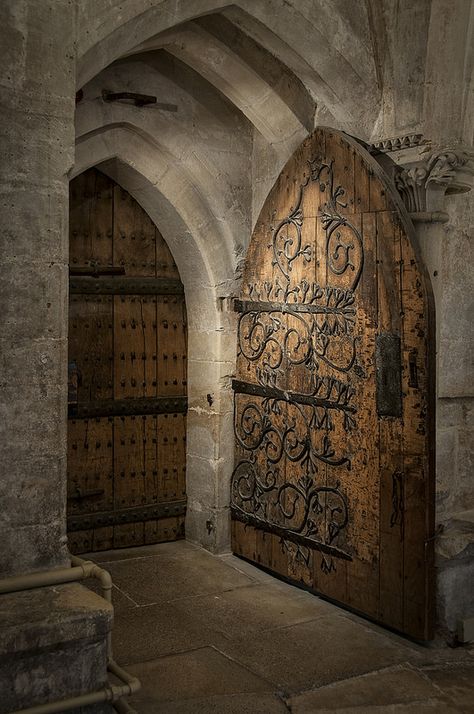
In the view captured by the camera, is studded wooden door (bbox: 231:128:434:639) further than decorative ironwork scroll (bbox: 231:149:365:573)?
No

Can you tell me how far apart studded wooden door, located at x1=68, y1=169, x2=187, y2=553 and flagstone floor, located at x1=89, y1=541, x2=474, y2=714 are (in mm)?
553

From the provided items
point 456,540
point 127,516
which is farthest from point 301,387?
point 127,516

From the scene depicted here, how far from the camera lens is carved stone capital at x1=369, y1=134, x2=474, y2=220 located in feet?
12.4

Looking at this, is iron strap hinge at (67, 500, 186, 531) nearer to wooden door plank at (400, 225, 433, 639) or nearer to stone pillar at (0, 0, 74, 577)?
wooden door plank at (400, 225, 433, 639)

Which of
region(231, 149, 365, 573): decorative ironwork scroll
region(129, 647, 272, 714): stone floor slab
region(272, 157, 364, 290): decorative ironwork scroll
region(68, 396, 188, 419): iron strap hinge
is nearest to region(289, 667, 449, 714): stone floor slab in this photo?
region(129, 647, 272, 714): stone floor slab

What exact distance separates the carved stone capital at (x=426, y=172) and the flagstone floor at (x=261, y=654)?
2002 millimetres

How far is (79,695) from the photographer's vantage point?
2.76m

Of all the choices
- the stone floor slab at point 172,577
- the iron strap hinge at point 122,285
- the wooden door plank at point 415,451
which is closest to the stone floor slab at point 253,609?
the stone floor slab at point 172,577

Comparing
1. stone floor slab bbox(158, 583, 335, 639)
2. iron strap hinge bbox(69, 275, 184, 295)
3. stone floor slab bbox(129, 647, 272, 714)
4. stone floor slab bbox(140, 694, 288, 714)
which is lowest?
stone floor slab bbox(140, 694, 288, 714)

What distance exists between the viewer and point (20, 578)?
9.37 ft

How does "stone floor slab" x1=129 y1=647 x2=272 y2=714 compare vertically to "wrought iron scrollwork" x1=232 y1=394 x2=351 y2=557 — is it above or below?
below

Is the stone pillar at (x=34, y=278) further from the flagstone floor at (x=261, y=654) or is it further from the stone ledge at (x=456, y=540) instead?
the stone ledge at (x=456, y=540)

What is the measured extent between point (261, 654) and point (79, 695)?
3.58ft

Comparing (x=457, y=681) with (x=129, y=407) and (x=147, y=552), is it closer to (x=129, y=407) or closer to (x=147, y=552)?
(x=147, y=552)
